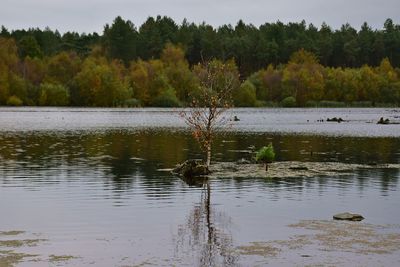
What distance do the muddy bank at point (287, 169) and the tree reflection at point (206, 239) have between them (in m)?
12.3

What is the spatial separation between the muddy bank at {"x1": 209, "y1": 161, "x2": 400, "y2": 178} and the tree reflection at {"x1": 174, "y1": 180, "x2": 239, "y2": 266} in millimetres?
12305

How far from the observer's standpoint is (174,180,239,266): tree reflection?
21484 mm

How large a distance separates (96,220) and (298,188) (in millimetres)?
14181

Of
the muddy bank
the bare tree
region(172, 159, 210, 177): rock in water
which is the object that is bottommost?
the muddy bank

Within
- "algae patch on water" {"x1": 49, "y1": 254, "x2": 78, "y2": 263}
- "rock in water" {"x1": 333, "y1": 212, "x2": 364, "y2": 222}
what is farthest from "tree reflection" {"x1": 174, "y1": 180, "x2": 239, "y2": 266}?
"rock in water" {"x1": 333, "y1": 212, "x2": 364, "y2": 222}

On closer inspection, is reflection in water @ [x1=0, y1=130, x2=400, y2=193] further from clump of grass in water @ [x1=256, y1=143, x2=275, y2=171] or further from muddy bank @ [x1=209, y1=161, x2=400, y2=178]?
clump of grass in water @ [x1=256, y1=143, x2=275, y2=171]

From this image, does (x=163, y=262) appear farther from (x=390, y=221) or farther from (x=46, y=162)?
(x=46, y=162)

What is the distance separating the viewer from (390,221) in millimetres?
28172

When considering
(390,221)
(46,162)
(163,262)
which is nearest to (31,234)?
(163,262)

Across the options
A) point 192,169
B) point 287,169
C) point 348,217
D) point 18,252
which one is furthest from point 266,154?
point 18,252

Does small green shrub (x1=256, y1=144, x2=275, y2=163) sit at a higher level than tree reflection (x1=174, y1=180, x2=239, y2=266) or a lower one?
higher

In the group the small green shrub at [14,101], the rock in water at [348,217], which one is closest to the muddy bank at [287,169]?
the rock in water at [348,217]

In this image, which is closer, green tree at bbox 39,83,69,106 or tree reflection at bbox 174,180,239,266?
tree reflection at bbox 174,180,239,266

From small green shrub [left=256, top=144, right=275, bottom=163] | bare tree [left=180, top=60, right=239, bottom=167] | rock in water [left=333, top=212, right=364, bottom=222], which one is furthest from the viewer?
small green shrub [left=256, top=144, right=275, bottom=163]
